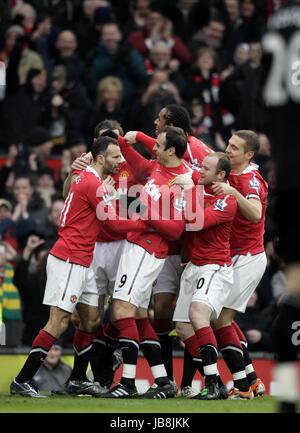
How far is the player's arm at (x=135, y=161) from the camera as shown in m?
12.5

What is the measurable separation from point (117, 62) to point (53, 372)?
651 centimetres

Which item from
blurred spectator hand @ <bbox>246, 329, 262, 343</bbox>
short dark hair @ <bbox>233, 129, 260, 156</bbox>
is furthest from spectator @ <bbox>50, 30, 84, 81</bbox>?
short dark hair @ <bbox>233, 129, 260, 156</bbox>

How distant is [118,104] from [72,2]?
12.4 feet

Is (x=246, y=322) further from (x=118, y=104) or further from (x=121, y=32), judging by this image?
(x=121, y=32)

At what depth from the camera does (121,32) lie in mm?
20312

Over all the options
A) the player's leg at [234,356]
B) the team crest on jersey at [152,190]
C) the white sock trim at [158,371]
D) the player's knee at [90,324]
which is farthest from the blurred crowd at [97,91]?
the team crest on jersey at [152,190]

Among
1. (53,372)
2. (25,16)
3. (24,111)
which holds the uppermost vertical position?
(25,16)

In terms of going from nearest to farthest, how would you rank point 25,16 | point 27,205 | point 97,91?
point 27,205 → point 97,91 → point 25,16

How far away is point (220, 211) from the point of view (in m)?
11.9

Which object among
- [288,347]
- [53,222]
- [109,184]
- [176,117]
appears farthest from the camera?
[53,222]

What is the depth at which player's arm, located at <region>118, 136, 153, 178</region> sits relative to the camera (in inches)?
493

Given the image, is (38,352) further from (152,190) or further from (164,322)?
(152,190)

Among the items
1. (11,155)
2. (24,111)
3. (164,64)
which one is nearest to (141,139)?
(11,155)

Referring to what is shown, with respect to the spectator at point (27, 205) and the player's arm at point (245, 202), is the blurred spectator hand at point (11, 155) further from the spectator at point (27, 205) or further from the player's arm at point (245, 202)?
the player's arm at point (245, 202)
